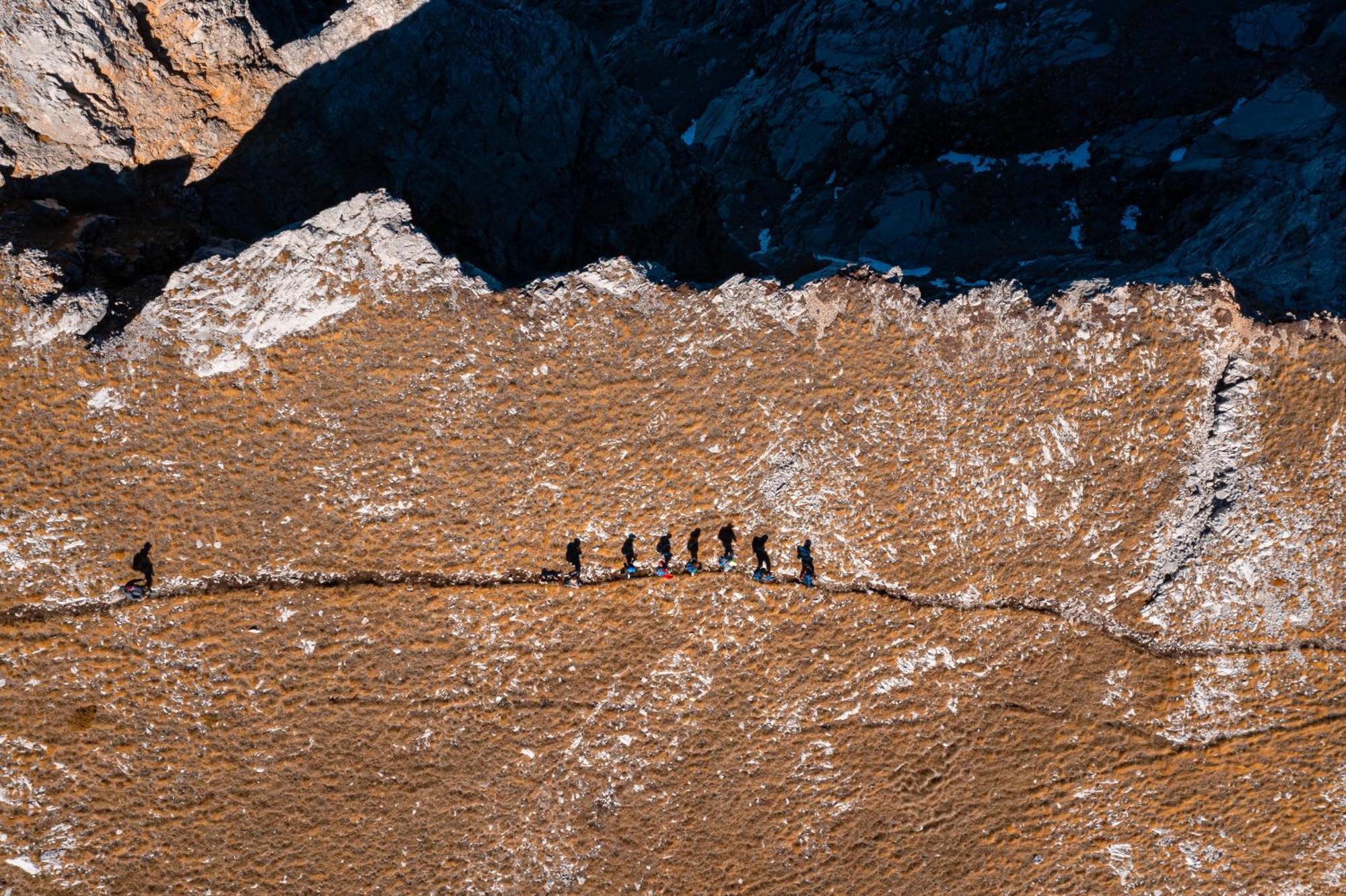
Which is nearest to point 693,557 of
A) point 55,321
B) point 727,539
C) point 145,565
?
point 727,539

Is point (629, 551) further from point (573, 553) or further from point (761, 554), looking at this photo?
point (761, 554)

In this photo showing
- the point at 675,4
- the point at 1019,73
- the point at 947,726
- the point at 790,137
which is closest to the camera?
the point at 947,726

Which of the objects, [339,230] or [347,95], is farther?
[347,95]

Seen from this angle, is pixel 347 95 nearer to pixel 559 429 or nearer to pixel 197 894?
pixel 559 429

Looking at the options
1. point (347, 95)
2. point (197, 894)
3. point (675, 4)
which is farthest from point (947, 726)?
point (675, 4)

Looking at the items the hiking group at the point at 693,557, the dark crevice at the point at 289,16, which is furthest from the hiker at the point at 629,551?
the dark crevice at the point at 289,16

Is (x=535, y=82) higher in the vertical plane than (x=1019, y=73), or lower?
lower

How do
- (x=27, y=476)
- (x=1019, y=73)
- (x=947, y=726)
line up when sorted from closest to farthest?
(x=27, y=476) → (x=947, y=726) → (x=1019, y=73)
